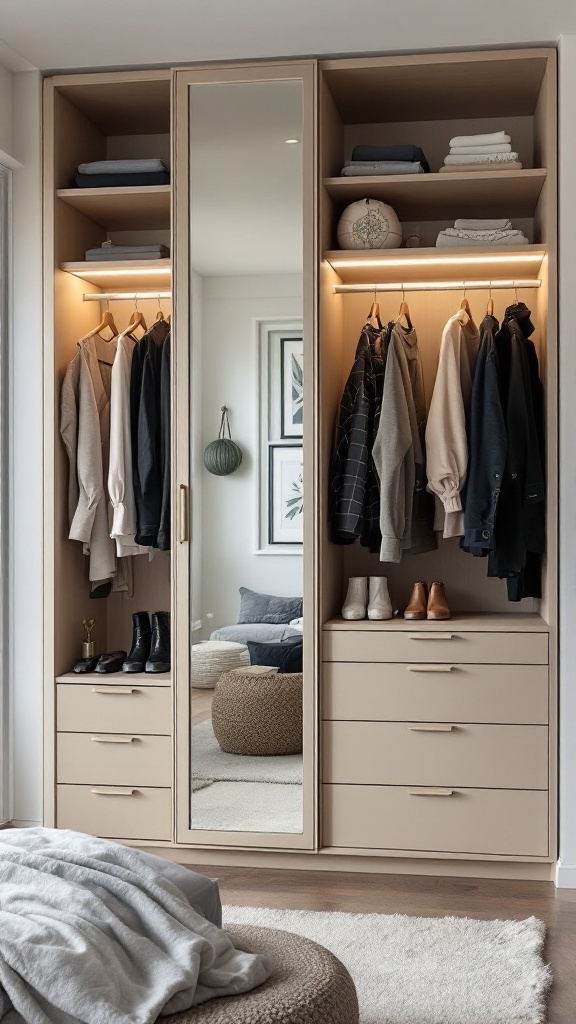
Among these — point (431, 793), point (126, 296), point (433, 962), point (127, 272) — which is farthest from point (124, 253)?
point (433, 962)

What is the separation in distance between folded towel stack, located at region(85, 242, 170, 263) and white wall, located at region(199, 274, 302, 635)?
0.97 feet

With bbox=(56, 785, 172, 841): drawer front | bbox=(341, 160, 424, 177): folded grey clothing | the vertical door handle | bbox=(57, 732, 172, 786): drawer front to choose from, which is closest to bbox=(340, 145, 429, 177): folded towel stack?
bbox=(341, 160, 424, 177): folded grey clothing

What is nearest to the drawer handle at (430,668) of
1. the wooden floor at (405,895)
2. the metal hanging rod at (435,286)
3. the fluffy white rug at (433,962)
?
the wooden floor at (405,895)

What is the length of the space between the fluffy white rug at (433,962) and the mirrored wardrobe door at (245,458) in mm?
564

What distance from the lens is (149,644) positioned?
4.10m

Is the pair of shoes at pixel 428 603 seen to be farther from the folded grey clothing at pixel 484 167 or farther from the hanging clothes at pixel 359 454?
the folded grey clothing at pixel 484 167

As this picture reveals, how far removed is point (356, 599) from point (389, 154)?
5.29ft

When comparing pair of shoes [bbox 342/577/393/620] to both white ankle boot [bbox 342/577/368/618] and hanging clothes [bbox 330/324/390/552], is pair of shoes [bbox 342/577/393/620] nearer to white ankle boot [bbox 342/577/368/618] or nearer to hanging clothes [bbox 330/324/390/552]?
white ankle boot [bbox 342/577/368/618]

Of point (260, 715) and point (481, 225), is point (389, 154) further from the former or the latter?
point (260, 715)

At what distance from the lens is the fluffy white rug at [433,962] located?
8.80 ft

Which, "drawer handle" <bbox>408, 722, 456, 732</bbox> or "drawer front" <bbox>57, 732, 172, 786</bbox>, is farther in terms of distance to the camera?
Answer: "drawer front" <bbox>57, 732, 172, 786</bbox>

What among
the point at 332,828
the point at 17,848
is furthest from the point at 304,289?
the point at 17,848

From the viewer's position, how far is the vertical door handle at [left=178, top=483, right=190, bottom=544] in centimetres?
389

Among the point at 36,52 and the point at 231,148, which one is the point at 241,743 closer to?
the point at 231,148
